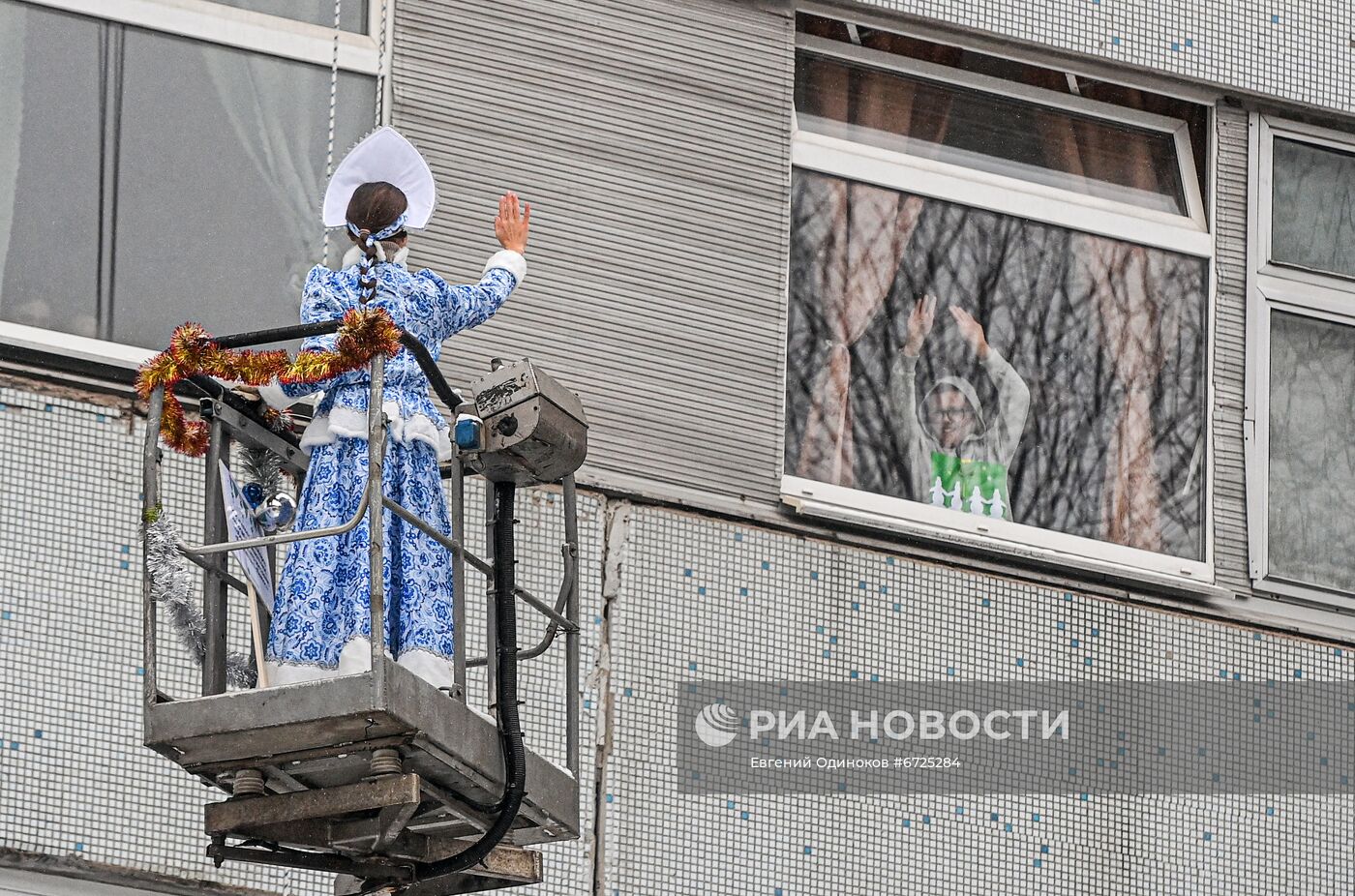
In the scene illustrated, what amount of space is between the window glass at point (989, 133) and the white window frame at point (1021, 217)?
0.05 metres

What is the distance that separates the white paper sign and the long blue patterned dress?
0.07 meters

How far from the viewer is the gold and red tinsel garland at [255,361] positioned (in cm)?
809

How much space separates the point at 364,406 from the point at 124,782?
1.92 metres

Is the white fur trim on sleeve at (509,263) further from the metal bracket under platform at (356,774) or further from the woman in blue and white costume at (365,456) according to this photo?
the metal bracket under platform at (356,774)

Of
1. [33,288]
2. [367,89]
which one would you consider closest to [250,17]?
[367,89]

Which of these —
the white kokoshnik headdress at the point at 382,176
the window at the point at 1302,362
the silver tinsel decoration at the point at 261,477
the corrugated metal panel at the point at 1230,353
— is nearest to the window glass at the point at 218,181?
the silver tinsel decoration at the point at 261,477

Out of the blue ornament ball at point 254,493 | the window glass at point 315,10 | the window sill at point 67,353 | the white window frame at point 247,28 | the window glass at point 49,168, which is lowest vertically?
the blue ornament ball at point 254,493

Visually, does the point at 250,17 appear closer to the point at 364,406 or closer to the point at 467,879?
the point at 364,406

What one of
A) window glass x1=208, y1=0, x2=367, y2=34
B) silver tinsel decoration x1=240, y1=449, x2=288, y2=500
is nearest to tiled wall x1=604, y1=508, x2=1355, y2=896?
silver tinsel decoration x1=240, y1=449, x2=288, y2=500

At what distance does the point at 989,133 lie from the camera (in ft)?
39.5

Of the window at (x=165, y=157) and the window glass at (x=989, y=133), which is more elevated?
the window glass at (x=989, y=133)

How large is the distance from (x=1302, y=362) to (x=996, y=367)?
4.64ft

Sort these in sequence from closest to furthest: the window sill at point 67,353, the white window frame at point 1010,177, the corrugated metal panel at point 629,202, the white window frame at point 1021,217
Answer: the window sill at point 67,353 < the corrugated metal panel at point 629,202 < the white window frame at point 1021,217 < the white window frame at point 1010,177

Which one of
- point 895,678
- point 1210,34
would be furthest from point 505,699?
Result: point 1210,34
